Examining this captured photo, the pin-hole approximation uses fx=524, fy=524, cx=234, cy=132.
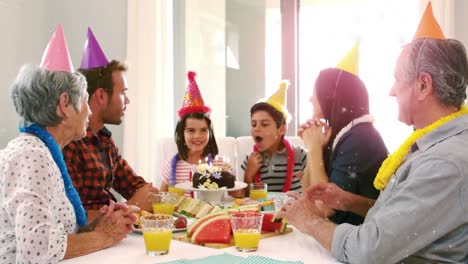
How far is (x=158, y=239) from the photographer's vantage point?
4.67 ft

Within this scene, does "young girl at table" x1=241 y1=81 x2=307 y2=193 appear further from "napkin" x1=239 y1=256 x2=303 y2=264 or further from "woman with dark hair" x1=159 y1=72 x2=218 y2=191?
"napkin" x1=239 y1=256 x2=303 y2=264

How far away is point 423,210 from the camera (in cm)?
118

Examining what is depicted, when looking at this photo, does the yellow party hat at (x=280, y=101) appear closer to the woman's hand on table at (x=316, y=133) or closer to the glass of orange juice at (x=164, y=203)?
the woman's hand on table at (x=316, y=133)

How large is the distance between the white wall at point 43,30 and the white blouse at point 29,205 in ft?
8.94

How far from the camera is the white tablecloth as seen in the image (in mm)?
1385

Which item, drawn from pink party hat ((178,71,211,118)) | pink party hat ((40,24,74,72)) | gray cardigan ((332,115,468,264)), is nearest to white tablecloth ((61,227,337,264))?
gray cardigan ((332,115,468,264))

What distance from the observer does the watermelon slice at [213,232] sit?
1.53m

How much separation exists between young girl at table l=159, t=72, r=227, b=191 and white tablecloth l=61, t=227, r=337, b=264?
5.21 ft

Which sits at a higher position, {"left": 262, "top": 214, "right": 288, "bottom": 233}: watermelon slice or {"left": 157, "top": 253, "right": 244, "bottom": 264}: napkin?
{"left": 262, "top": 214, "right": 288, "bottom": 233}: watermelon slice

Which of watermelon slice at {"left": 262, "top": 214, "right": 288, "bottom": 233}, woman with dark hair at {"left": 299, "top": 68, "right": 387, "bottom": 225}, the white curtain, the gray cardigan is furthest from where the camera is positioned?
the white curtain

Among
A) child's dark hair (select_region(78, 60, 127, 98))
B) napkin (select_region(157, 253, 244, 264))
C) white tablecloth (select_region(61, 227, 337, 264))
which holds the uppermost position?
child's dark hair (select_region(78, 60, 127, 98))

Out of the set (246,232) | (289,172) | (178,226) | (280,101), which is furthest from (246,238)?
(280,101)

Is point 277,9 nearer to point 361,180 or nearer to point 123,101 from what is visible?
point 123,101

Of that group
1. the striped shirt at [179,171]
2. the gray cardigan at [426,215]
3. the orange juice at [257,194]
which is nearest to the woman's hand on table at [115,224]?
the gray cardigan at [426,215]
